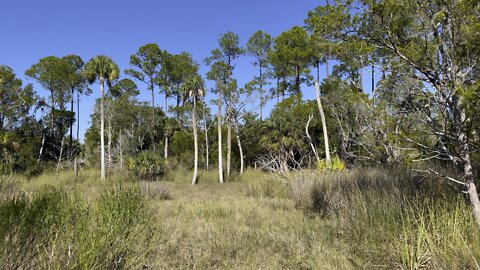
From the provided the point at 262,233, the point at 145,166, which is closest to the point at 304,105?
the point at 145,166

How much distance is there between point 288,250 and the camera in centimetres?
493

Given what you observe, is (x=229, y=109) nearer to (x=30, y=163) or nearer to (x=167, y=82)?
(x=167, y=82)

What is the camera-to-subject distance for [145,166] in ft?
76.8

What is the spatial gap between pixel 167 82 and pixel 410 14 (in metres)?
32.0

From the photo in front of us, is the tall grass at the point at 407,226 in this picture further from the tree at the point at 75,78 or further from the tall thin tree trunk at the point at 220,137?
the tree at the point at 75,78

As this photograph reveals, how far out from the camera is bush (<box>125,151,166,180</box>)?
23.2 metres

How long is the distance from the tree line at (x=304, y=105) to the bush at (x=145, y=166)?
677 millimetres

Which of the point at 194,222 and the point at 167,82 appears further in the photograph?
the point at 167,82

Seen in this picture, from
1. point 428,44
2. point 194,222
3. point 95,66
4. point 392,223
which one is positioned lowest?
point 194,222

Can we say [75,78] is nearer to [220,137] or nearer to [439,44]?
[220,137]

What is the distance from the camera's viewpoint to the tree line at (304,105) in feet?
14.1

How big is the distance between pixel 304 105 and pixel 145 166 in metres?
12.4

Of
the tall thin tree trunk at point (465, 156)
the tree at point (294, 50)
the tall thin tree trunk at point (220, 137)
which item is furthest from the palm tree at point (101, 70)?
the tall thin tree trunk at point (465, 156)

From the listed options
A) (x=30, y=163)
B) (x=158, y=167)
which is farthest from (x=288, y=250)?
(x=30, y=163)
